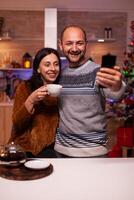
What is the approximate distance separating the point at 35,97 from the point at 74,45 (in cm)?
36

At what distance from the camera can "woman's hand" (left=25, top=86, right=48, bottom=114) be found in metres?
1.75

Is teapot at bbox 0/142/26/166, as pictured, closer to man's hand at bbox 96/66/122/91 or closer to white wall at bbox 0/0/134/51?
man's hand at bbox 96/66/122/91

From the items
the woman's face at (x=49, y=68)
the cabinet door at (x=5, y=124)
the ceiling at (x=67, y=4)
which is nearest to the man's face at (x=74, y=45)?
the woman's face at (x=49, y=68)

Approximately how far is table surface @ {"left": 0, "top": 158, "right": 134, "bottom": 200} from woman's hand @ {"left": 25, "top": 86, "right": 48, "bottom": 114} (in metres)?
0.39

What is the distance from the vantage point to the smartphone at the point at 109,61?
4.55ft

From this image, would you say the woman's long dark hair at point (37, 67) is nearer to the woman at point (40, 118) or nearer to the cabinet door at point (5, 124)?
Result: the woman at point (40, 118)

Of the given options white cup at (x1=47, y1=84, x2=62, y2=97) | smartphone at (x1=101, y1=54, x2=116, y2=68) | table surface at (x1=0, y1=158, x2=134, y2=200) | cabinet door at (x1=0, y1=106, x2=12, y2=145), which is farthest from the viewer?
cabinet door at (x1=0, y1=106, x2=12, y2=145)

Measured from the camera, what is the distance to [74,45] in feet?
5.80

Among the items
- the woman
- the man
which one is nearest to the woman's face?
the woman

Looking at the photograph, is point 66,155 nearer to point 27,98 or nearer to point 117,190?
point 27,98

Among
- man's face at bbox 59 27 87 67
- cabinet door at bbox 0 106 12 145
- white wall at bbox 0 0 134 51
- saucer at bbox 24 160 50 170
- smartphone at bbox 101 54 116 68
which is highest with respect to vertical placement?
white wall at bbox 0 0 134 51

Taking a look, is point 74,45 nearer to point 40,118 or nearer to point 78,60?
point 78,60

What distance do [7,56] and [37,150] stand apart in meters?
3.58

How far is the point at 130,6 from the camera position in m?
5.23
